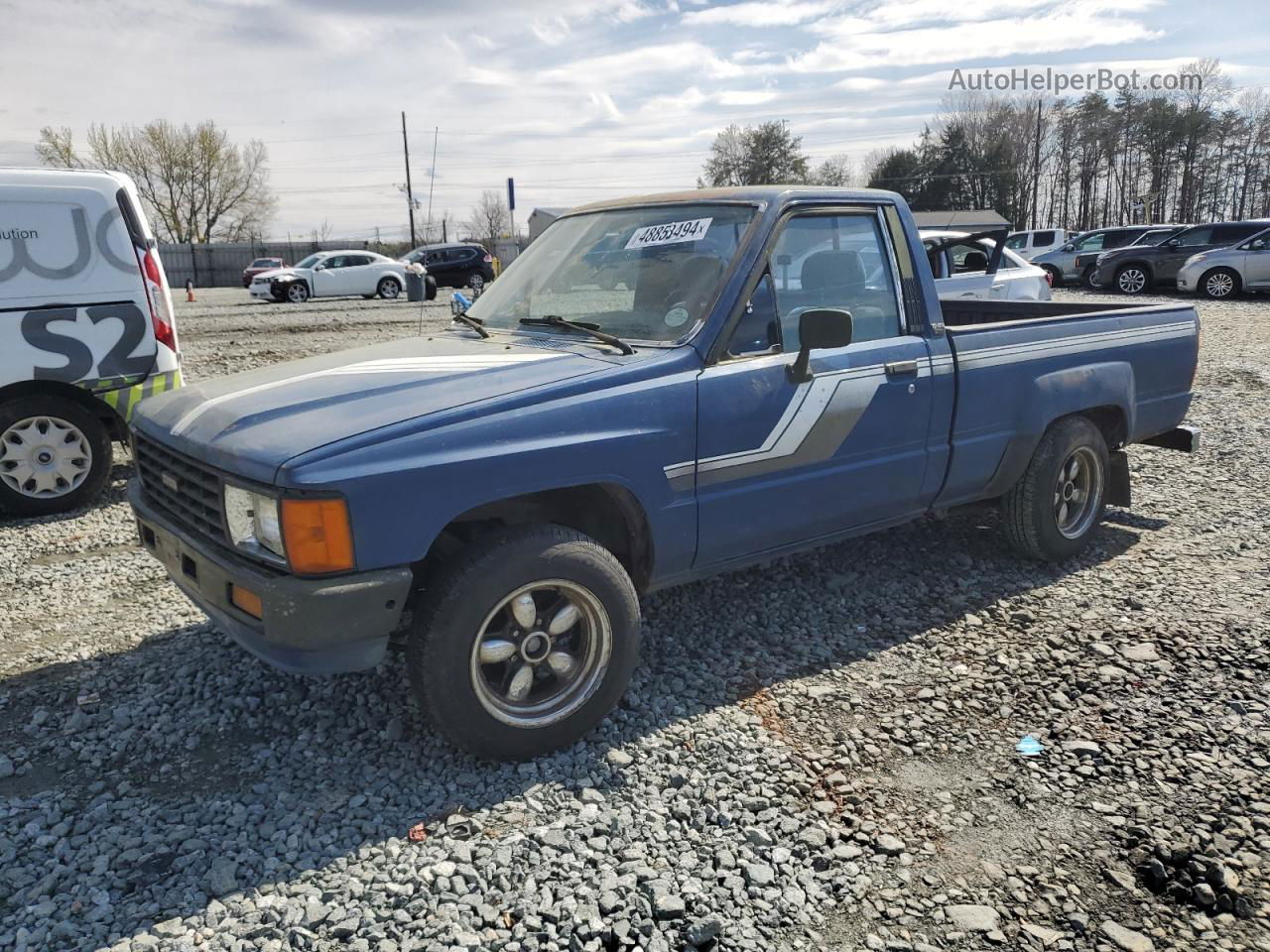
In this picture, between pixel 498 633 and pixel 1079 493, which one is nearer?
pixel 498 633

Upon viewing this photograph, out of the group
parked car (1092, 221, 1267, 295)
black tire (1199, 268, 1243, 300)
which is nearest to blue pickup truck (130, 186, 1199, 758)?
black tire (1199, 268, 1243, 300)

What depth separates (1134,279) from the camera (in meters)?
22.1

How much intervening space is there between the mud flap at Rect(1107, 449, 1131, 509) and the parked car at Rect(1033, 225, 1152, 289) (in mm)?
22196

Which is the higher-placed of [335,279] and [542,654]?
[335,279]

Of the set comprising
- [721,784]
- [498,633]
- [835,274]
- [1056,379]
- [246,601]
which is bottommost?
[721,784]

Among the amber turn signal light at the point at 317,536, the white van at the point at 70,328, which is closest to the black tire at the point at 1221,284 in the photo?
the white van at the point at 70,328

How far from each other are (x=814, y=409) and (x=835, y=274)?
666 millimetres

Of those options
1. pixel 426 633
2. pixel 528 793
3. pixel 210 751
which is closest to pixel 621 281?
pixel 426 633

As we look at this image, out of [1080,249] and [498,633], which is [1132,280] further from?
[498,633]

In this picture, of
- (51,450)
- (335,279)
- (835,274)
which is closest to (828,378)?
(835,274)

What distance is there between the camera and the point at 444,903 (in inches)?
98.4

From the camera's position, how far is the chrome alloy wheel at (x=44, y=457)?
598cm

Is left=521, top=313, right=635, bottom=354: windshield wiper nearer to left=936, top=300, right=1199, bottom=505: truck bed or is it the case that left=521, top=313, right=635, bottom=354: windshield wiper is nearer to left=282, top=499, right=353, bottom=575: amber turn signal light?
left=282, top=499, right=353, bottom=575: amber turn signal light

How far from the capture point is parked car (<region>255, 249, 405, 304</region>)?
2634 cm
